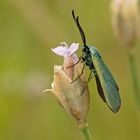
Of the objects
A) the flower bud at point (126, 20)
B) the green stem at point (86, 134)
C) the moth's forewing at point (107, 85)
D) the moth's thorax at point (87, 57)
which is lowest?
the green stem at point (86, 134)

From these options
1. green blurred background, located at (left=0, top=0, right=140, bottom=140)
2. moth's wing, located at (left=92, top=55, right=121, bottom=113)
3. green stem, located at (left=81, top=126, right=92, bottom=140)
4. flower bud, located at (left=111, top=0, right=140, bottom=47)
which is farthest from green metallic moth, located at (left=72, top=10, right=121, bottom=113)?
green blurred background, located at (left=0, top=0, right=140, bottom=140)

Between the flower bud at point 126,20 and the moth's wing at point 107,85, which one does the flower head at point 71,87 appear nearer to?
the moth's wing at point 107,85

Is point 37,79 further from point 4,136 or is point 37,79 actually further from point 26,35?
point 26,35

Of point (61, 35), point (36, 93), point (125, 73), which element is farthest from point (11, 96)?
point (125, 73)

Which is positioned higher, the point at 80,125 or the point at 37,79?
the point at 37,79

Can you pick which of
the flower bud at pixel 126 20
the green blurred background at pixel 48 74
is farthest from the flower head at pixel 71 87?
the green blurred background at pixel 48 74

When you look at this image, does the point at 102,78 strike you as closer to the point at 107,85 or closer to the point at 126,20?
the point at 107,85
